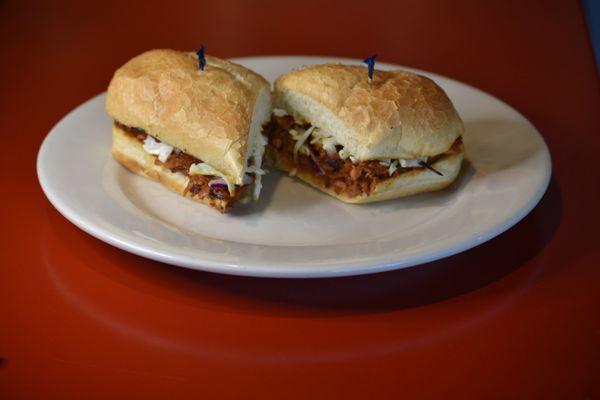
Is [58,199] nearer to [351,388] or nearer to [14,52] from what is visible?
[351,388]

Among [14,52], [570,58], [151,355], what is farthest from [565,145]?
[14,52]

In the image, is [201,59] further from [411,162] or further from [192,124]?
[411,162]

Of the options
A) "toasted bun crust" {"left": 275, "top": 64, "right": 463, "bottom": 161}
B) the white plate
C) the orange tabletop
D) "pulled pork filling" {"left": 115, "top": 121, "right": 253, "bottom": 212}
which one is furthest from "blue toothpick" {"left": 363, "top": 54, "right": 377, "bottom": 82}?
the orange tabletop

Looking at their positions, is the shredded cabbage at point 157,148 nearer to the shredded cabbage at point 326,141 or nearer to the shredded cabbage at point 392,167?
the shredded cabbage at point 326,141

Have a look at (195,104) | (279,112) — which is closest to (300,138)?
(279,112)

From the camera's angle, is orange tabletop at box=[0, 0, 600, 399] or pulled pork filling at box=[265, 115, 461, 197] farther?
pulled pork filling at box=[265, 115, 461, 197]

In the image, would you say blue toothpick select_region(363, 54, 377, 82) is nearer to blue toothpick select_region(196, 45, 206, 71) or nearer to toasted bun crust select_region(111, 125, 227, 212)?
blue toothpick select_region(196, 45, 206, 71)
